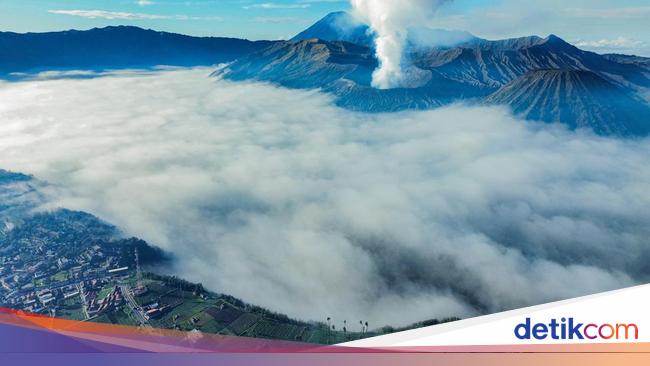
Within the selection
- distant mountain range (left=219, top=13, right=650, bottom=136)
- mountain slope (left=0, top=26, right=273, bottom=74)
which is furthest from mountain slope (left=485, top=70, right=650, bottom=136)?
mountain slope (left=0, top=26, right=273, bottom=74)

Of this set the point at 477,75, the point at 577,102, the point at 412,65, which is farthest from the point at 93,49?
the point at 477,75

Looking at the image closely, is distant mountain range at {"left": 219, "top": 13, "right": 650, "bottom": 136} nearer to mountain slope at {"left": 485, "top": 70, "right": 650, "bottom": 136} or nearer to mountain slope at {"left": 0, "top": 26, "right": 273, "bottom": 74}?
mountain slope at {"left": 485, "top": 70, "right": 650, "bottom": 136}

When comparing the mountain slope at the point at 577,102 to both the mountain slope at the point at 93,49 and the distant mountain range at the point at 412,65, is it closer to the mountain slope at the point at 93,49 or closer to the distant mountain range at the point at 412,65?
the distant mountain range at the point at 412,65

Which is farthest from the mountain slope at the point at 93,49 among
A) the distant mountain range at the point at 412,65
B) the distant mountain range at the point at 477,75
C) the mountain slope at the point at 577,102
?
the mountain slope at the point at 577,102

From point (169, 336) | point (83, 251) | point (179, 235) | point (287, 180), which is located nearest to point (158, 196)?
point (179, 235)

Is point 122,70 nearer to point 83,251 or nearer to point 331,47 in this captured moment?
point 83,251

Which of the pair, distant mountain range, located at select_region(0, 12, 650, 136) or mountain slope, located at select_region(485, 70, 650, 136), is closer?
mountain slope, located at select_region(485, 70, 650, 136)
